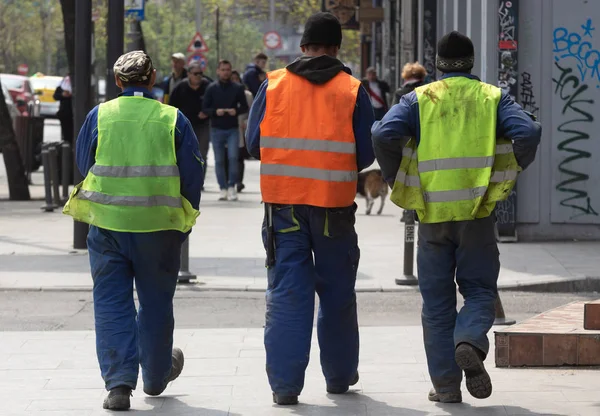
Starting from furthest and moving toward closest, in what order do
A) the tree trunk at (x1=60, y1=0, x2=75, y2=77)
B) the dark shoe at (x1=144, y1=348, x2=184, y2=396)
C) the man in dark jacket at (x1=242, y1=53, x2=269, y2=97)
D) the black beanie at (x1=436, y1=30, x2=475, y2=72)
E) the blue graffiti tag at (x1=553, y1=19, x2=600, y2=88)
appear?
the man in dark jacket at (x1=242, y1=53, x2=269, y2=97) < the tree trunk at (x1=60, y1=0, x2=75, y2=77) < the blue graffiti tag at (x1=553, y1=19, x2=600, y2=88) < the dark shoe at (x1=144, y1=348, x2=184, y2=396) < the black beanie at (x1=436, y1=30, x2=475, y2=72)

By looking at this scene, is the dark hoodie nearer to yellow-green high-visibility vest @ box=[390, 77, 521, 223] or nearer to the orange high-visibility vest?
the orange high-visibility vest

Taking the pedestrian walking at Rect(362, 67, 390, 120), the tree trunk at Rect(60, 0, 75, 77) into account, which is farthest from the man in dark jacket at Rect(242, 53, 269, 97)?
the tree trunk at Rect(60, 0, 75, 77)

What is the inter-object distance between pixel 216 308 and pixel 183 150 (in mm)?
3855

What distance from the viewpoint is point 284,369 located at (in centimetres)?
683

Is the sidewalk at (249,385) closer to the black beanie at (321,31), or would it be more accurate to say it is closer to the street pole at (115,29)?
the black beanie at (321,31)

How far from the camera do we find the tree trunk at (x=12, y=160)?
773 inches

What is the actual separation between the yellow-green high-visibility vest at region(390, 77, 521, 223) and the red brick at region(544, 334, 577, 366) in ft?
4.29

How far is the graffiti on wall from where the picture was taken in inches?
551

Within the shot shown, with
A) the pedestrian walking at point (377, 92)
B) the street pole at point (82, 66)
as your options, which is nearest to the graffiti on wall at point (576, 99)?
the street pole at point (82, 66)

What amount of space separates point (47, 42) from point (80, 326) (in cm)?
6031

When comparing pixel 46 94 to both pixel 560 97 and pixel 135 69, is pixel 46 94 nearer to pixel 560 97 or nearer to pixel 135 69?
pixel 560 97

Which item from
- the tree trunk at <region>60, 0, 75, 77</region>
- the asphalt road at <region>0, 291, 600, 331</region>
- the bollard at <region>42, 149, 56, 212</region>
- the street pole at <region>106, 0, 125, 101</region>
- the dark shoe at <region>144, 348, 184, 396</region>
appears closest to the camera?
the dark shoe at <region>144, 348, 184, 396</region>

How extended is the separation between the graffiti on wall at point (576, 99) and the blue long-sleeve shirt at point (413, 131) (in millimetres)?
7426

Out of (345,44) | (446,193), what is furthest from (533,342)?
(345,44)
